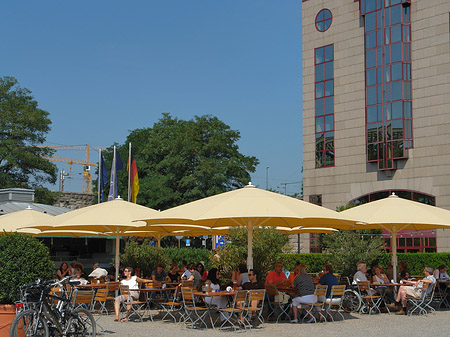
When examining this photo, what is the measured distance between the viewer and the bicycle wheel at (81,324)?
10.7m

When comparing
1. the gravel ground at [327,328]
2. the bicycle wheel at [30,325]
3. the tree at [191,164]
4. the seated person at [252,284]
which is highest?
the tree at [191,164]

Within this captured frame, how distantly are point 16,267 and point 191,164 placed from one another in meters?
39.4

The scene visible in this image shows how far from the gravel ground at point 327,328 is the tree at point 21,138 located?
98.5ft

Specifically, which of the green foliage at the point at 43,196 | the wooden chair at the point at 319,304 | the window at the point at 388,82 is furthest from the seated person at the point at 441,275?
the green foliage at the point at 43,196

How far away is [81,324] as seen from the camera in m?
10.8

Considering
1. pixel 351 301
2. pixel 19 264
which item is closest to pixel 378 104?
pixel 351 301

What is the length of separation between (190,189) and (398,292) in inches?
1311

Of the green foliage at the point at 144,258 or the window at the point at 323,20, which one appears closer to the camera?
the green foliage at the point at 144,258

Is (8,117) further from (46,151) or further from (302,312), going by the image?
(302,312)

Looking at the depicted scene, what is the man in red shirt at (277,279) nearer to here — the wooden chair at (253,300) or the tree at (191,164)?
the wooden chair at (253,300)

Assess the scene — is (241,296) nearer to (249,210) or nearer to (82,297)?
(249,210)

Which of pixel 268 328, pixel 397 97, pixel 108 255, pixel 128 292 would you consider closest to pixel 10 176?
pixel 108 255

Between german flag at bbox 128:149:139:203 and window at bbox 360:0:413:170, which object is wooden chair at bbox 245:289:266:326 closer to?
german flag at bbox 128:149:139:203

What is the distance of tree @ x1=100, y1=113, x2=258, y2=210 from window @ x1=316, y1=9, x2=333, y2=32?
12.6 meters
